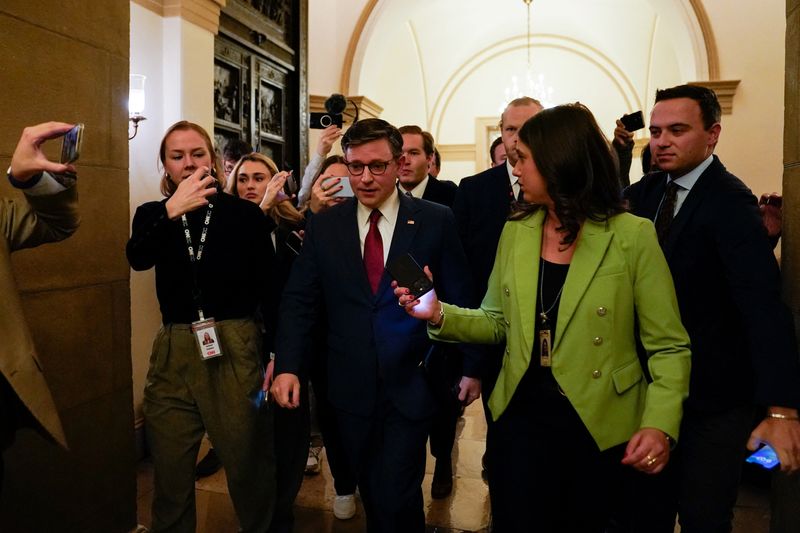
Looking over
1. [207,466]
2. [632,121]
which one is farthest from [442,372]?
[207,466]

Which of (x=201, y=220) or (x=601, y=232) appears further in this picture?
(x=201, y=220)

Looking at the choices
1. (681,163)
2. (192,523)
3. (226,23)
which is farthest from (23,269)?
(226,23)

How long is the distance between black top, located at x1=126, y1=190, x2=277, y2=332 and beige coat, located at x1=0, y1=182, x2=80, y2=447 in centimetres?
58

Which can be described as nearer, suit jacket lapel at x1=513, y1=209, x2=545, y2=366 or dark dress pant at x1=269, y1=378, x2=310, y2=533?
suit jacket lapel at x1=513, y1=209, x2=545, y2=366

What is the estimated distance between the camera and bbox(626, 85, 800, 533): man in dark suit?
1732mm

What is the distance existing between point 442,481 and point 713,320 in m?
1.79

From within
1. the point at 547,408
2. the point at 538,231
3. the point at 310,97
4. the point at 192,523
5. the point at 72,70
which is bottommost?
the point at 192,523

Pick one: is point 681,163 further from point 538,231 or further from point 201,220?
point 201,220

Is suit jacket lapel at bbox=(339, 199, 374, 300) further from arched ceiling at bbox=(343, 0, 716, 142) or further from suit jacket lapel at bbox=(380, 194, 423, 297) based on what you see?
arched ceiling at bbox=(343, 0, 716, 142)

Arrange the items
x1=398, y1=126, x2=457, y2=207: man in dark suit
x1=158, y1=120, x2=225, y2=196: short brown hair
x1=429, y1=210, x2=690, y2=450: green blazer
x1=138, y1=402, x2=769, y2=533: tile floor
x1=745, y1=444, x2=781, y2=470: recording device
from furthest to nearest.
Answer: x1=398, y1=126, x2=457, y2=207: man in dark suit
x1=138, y1=402, x2=769, y2=533: tile floor
x1=158, y1=120, x2=225, y2=196: short brown hair
x1=745, y1=444, x2=781, y2=470: recording device
x1=429, y1=210, x2=690, y2=450: green blazer

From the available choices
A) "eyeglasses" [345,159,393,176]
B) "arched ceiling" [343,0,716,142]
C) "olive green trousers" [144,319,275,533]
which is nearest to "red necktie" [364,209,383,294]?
"eyeglasses" [345,159,393,176]

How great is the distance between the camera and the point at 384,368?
209 centimetres

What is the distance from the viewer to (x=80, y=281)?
220cm

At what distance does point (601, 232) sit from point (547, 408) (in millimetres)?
468
